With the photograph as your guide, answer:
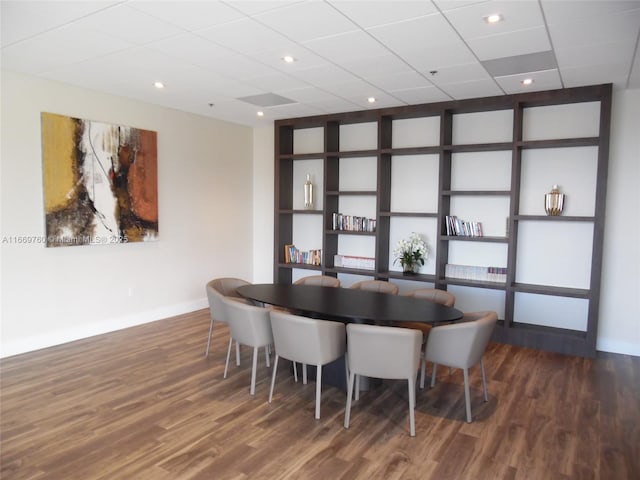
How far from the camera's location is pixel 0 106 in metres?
4.25

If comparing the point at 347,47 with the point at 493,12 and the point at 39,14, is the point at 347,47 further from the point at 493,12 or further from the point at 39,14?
Result: the point at 39,14

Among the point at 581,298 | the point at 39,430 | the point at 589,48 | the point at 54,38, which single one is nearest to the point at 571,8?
the point at 589,48

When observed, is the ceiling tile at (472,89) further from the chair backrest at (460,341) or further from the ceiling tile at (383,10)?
the chair backrest at (460,341)

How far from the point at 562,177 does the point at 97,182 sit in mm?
5363

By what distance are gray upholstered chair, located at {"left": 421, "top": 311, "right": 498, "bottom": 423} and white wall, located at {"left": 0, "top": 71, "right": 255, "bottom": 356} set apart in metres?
3.95

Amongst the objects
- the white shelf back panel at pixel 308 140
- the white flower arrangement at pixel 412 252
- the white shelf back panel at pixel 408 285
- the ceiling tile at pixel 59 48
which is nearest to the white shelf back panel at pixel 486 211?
the white flower arrangement at pixel 412 252

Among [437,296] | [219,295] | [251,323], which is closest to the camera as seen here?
[251,323]

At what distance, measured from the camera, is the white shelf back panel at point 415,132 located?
5809 mm

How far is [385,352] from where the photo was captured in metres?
3.04

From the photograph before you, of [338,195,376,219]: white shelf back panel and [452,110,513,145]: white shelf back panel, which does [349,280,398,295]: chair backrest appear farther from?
[452,110,513,145]: white shelf back panel

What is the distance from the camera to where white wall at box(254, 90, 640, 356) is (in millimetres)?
4730

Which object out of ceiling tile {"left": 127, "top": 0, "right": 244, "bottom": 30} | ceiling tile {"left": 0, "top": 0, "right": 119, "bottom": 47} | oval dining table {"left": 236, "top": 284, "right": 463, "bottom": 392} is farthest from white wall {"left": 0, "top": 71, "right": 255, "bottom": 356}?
ceiling tile {"left": 127, "top": 0, "right": 244, "bottom": 30}

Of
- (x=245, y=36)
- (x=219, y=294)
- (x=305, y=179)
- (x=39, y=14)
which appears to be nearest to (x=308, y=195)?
(x=305, y=179)

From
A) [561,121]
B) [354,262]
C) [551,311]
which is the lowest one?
[551,311]
